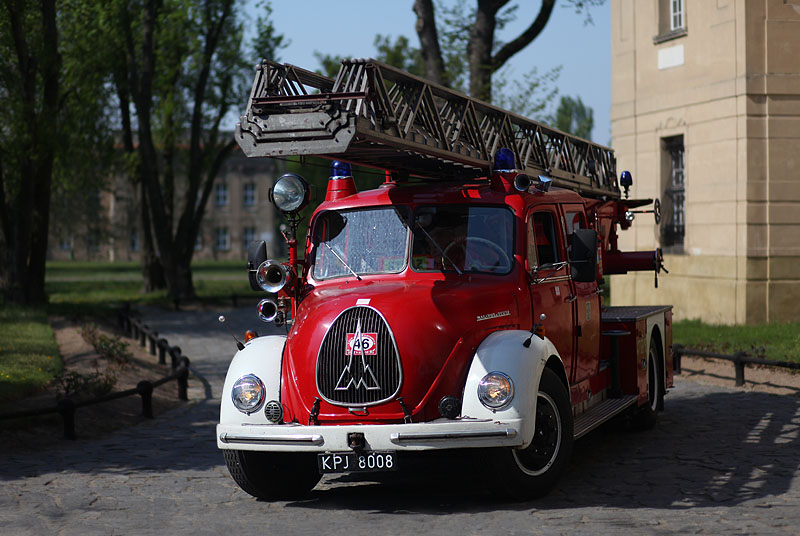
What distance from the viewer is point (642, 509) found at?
24.2ft

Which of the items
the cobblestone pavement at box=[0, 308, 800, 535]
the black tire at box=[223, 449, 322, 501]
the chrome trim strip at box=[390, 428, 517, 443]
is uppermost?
the chrome trim strip at box=[390, 428, 517, 443]

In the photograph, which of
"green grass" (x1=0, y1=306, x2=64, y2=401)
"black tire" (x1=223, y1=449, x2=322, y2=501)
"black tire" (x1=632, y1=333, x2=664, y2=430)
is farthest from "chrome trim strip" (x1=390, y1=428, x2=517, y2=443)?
"green grass" (x1=0, y1=306, x2=64, y2=401)

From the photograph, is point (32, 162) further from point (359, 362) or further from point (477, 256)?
point (359, 362)

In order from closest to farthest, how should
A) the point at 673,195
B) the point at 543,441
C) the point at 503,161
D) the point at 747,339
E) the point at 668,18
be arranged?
the point at 543,441, the point at 503,161, the point at 747,339, the point at 668,18, the point at 673,195

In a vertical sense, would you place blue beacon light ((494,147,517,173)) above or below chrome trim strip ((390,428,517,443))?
above

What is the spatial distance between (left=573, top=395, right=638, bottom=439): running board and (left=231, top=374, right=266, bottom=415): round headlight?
2.52 meters

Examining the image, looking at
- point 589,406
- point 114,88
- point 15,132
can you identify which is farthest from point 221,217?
point 589,406

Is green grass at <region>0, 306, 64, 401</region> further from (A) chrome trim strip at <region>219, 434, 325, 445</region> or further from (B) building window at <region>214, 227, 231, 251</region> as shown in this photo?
(B) building window at <region>214, 227, 231, 251</region>

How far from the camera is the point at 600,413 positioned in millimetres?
9461

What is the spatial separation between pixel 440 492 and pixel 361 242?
212cm

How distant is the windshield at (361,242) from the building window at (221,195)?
9096 cm

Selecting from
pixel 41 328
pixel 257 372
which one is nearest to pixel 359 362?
pixel 257 372

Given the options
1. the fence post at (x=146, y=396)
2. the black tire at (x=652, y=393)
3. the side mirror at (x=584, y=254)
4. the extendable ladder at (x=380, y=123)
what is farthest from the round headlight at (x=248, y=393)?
the fence post at (x=146, y=396)

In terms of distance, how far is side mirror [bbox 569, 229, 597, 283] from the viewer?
8.52m
